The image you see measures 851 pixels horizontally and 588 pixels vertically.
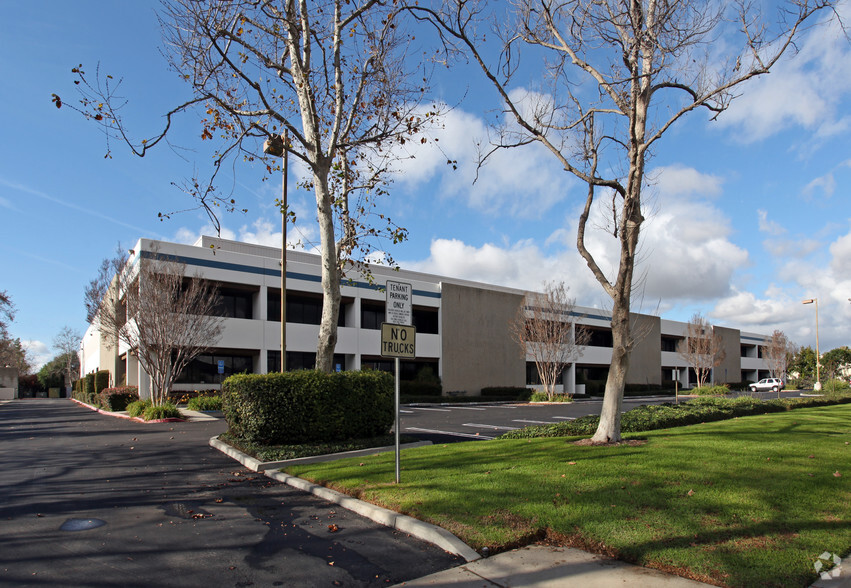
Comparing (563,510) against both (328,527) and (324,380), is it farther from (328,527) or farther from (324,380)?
(324,380)

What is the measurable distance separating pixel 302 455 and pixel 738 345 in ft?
255

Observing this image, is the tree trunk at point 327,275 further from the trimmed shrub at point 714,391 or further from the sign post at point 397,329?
the trimmed shrub at point 714,391

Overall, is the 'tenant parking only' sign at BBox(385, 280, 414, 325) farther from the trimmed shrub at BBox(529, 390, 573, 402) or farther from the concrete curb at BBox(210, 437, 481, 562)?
the trimmed shrub at BBox(529, 390, 573, 402)

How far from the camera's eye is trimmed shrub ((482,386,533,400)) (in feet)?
138

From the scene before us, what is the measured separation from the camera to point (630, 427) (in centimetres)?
1325

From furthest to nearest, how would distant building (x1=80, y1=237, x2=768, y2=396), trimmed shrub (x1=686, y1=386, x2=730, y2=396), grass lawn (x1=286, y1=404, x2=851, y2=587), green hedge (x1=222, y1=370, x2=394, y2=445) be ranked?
trimmed shrub (x1=686, y1=386, x2=730, y2=396) < distant building (x1=80, y1=237, x2=768, y2=396) < green hedge (x1=222, y1=370, x2=394, y2=445) < grass lawn (x1=286, y1=404, x2=851, y2=587)

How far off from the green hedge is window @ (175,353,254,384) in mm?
20514

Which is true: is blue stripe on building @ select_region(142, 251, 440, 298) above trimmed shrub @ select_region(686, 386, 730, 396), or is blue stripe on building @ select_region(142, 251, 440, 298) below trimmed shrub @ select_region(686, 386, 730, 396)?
above

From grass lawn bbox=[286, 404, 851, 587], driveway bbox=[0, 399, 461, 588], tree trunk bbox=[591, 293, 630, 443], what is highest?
tree trunk bbox=[591, 293, 630, 443]

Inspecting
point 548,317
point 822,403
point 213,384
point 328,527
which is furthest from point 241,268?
point 822,403

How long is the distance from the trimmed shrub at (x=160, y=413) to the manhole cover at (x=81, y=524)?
53.9ft

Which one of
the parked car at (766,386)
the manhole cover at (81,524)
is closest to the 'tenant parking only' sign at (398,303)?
the manhole cover at (81,524)

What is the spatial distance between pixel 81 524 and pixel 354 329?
30282mm

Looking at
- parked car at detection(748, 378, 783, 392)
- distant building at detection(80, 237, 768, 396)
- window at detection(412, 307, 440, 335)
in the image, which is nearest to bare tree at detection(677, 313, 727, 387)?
distant building at detection(80, 237, 768, 396)
